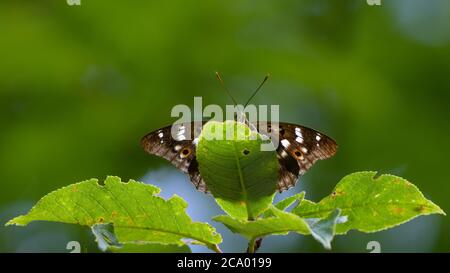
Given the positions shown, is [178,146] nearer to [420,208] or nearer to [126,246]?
[126,246]

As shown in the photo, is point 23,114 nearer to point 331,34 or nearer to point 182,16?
point 182,16

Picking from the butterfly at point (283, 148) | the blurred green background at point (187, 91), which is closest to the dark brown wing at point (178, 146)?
the butterfly at point (283, 148)

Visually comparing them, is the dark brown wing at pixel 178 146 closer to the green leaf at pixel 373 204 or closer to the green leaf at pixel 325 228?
the green leaf at pixel 373 204

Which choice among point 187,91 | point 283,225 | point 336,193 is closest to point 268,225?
point 283,225

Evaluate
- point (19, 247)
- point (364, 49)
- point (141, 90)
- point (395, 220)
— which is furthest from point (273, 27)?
point (395, 220)

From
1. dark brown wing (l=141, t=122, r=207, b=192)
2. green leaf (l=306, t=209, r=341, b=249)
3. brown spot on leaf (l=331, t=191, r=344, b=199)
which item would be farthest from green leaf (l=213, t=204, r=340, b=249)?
dark brown wing (l=141, t=122, r=207, b=192)

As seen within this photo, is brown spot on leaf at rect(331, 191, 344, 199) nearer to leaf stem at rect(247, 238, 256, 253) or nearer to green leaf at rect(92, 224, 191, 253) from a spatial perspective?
leaf stem at rect(247, 238, 256, 253)
